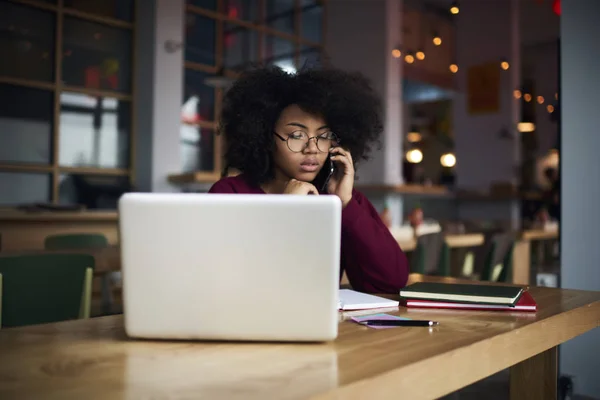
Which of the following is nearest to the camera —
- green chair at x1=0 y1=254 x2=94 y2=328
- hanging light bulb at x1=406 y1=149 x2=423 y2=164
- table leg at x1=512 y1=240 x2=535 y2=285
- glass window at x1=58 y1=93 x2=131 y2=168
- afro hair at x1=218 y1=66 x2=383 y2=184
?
afro hair at x1=218 y1=66 x2=383 y2=184

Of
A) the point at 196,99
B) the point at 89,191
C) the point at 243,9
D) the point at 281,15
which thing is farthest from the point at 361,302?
the point at 281,15

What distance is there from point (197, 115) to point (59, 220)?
2253mm

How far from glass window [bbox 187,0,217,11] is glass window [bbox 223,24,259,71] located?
0.27 meters

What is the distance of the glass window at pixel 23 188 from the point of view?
5.13 meters

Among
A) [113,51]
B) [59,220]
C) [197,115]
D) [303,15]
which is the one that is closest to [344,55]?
[303,15]

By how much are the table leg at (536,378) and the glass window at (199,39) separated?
553 cm

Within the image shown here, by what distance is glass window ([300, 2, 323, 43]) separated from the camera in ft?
25.5

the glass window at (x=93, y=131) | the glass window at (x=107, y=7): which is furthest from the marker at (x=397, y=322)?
the glass window at (x=107, y=7)

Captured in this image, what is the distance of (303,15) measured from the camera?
306 inches

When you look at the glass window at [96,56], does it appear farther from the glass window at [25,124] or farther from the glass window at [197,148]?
the glass window at [197,148]

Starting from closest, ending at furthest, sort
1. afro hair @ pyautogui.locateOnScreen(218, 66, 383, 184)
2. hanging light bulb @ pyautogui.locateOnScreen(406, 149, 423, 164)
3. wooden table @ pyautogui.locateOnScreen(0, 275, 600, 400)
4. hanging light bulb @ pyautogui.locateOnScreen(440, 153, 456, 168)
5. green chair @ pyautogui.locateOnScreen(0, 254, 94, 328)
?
wooden table @ pyautogui.locateOnScreen(0, 275, 600, 400) < afro hair @ pyautogui.locateOnScreen(218, 66, 383, 184) < green chair @ pyautogui.locateOnScreen(0, 254, 94, 328) < hanging light bulb @ pyautogui.locateOnScreen(440, 153, 456, 168) < hanging light bulb @ pyautogui.locateOnScreen(406, 149, 423, 164)

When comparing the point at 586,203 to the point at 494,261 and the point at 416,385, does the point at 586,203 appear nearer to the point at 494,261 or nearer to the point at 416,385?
the point at 494,261

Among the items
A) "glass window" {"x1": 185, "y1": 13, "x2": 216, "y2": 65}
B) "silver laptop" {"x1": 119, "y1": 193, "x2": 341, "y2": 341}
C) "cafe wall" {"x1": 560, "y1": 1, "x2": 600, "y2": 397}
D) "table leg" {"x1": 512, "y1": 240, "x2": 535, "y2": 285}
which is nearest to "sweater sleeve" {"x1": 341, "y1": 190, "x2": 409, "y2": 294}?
"silver laptop" {"x1": 119, "y1": 193, "x2": 341, "y2": 341}

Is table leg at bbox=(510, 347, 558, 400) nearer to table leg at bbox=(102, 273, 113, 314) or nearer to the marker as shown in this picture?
the marker
